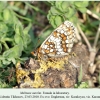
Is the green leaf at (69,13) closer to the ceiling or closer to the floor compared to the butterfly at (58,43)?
closer to the ceiling

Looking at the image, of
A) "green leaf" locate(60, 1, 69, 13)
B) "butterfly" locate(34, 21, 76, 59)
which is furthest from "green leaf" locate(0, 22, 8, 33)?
"green leaf" locate(60, 1, 69, 13)

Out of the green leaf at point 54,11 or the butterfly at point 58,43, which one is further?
the green leaf at point 54,11

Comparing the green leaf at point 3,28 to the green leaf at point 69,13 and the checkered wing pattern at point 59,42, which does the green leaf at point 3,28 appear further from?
the green leaf at point 69,13

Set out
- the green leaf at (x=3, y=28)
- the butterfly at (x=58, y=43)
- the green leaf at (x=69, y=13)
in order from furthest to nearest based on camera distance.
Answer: the green leaf at (x=69, y=13), the green leaf at (x=3, y=28), the butterfly at (x=58, y=43)

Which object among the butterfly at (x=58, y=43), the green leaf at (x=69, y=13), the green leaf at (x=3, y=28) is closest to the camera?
the butterfly at (x=58, y=43)

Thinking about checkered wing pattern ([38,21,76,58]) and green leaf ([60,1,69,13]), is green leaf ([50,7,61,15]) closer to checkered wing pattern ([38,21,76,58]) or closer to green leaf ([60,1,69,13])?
green leaf ([60,1,69,13])

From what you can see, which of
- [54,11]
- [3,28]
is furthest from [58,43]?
[3,28]

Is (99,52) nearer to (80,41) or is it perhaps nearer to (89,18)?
(80,41)

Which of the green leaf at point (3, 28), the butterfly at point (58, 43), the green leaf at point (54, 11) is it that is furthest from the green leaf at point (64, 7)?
the green leaf at point (3, 28)

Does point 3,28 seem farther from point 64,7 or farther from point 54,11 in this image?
point 64,7
